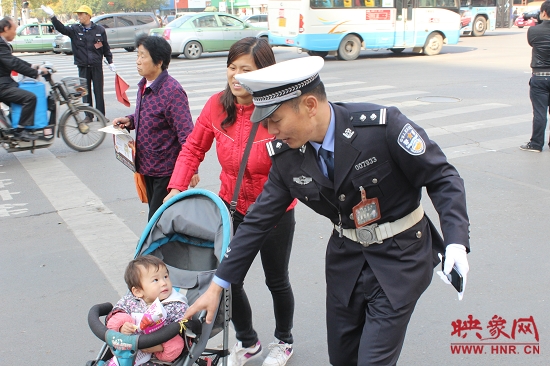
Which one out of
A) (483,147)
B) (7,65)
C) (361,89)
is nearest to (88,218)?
(7,65)

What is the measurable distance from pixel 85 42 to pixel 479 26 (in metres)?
21.7

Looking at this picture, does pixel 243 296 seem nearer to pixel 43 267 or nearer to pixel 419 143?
pixel 419 143

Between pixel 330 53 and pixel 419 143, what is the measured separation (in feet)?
62.1

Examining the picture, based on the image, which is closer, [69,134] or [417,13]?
[69,134]

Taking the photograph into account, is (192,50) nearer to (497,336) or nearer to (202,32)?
(202,32)

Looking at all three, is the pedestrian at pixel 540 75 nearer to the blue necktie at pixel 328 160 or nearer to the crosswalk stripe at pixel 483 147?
the crosswalk stripe at pixel 483 147

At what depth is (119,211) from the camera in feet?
20.0

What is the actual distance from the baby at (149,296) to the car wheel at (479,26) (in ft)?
89.1

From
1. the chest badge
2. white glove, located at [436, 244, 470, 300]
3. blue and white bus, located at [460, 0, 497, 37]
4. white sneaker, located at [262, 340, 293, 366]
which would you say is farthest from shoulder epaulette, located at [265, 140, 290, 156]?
blue and white bus, located at [460, 0, 497, 37]

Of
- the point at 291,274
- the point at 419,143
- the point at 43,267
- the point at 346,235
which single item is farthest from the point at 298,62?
the point at 43,267

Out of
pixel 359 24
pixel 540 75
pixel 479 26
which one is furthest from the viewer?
pixel 479 26

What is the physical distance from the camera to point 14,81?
7.86 meters

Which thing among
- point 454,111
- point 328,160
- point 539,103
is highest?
point 328,160

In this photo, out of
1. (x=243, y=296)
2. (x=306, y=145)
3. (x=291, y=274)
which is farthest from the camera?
(x=291, y=274)
